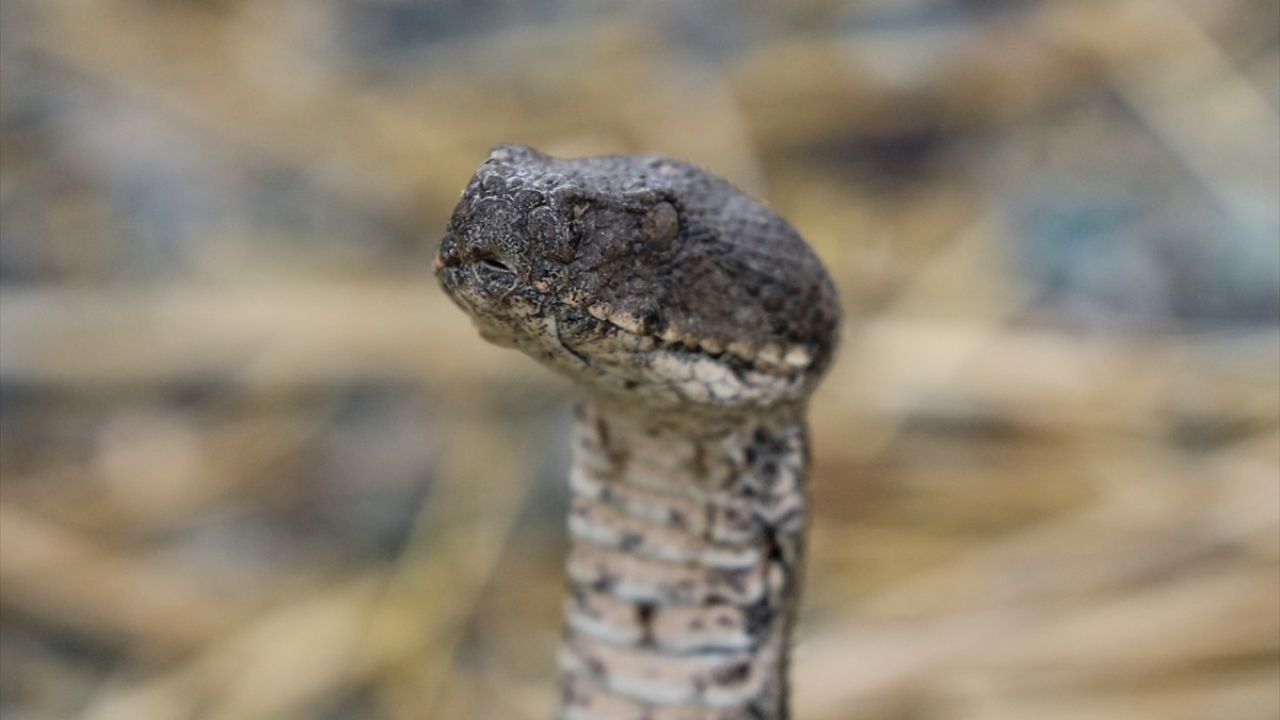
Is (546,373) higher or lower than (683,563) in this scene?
higher

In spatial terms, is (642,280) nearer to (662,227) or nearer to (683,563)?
(662,227)

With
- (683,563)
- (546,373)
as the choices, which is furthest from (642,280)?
(546,373)

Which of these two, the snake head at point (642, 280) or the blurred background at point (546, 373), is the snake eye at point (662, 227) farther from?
the blurred background at point (546, 373)

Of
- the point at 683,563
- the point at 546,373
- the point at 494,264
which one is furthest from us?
the point at 546,373

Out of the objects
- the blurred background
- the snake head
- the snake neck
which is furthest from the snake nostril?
the blurred background

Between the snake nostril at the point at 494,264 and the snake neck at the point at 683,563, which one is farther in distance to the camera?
the snake neck at the point at 683,563

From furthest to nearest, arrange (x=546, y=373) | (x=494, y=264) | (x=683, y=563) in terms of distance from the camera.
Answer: (x=546, y=373)
(x=683, y=563)
(x=494, y=264)

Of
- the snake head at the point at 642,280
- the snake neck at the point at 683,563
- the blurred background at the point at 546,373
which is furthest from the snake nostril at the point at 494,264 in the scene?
the blurred background at the point at 546,373

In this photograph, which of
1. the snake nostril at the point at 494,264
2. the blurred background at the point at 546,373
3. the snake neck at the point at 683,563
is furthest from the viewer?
the blurred background at the point at 546,373
